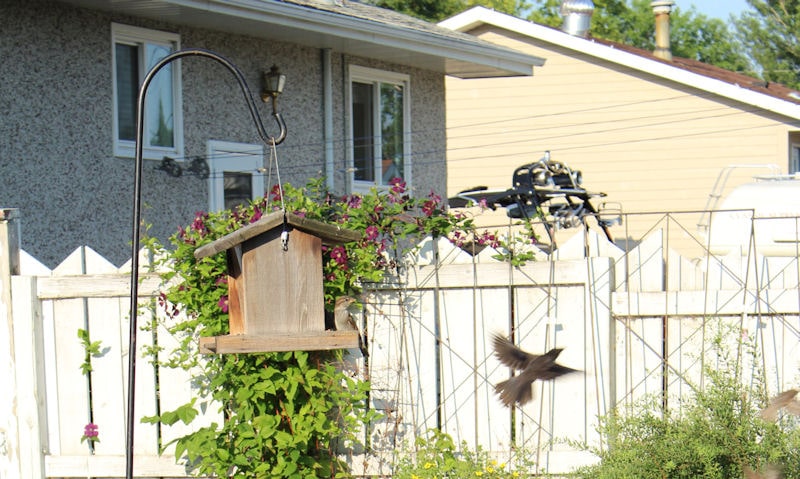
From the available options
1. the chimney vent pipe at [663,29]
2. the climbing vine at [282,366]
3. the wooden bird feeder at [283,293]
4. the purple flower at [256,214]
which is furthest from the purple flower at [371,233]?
the chimney vent pipe at [663,29]

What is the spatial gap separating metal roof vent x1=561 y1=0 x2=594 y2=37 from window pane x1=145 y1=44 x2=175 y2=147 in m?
11.9

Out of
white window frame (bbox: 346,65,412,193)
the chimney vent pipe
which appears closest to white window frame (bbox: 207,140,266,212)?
white window frame (bbox: 346,65,412,193)

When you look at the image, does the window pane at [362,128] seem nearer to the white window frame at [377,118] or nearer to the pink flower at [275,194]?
the white window frame at [377,118]

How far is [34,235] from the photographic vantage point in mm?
8688

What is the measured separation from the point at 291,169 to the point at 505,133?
8292mm

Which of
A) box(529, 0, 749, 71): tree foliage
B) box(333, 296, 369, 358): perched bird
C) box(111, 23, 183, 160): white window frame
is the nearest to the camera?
box(333, 296, 369, 358): perched bird

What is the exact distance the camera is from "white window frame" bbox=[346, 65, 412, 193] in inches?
478

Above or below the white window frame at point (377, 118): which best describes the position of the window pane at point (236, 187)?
below

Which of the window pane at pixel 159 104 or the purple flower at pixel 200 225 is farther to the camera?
the window pane at pixel 159 104

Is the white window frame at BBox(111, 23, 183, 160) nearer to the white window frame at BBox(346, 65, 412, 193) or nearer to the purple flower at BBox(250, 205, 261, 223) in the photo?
the white window frame at BBox(346, 65, 412, 193)

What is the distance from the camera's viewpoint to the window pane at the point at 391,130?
12.8 meters

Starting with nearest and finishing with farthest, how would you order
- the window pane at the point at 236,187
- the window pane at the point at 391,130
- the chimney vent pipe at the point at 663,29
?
the window pane at the point at 236,187 < the window pane at the point at 391,130 < the chimney vent pipe at the point at 663,29

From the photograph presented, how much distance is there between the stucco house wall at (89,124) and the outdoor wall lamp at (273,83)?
14cm

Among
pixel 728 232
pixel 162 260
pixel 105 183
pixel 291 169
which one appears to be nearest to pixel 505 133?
pixel 291 169
